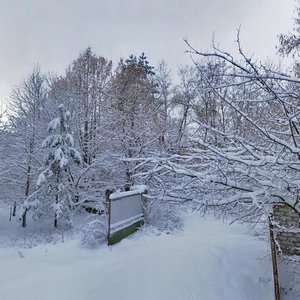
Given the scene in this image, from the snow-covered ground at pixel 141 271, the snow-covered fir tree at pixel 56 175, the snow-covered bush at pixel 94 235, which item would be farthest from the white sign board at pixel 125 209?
the snow-covered fir tree at pixel 56 175

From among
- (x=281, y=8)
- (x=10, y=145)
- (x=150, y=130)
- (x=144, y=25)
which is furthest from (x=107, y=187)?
(x=281, y=8)

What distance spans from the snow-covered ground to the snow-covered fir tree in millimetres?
6934

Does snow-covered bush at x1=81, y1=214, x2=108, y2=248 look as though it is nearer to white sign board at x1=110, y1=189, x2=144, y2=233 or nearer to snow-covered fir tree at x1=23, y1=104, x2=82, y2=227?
white sign board at x1=110, y1=189, x2=144, y2=233

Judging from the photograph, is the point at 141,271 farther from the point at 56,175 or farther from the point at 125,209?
the point at 56,175

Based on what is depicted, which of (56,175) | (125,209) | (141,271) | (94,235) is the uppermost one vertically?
(56,175)

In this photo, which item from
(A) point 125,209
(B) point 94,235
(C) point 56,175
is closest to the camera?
(B) point 94,235

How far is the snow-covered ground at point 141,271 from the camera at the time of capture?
4203 millimetres

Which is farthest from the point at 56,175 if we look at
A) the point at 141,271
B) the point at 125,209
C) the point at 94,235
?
the point at 141,271

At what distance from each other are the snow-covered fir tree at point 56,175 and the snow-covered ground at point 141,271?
693 centimetres

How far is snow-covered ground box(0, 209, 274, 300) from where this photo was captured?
4203 mm

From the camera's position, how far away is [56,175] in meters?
13.5

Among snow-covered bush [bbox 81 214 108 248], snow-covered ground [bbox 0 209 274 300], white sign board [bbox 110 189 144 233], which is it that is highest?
white sign board [bbox 110 189 144 233]

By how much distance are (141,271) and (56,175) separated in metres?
9.68

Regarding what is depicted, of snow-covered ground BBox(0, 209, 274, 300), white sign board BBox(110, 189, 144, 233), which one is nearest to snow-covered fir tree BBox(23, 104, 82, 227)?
white sign board BBox(110, 189, 144, 233)
